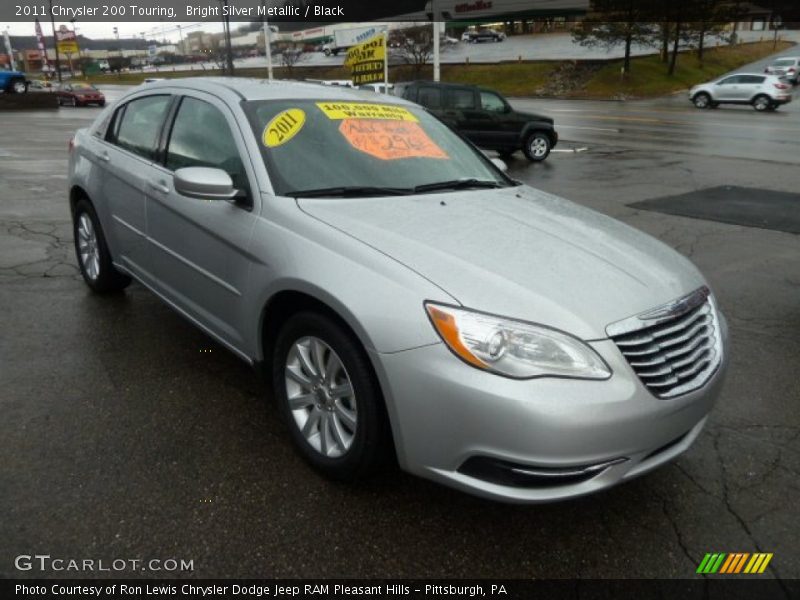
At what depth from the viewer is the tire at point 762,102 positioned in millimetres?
29859

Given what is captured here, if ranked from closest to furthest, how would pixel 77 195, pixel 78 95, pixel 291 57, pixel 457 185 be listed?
pixel 457 185, pixel 77 195, pixel 78 95, pixel 291 57

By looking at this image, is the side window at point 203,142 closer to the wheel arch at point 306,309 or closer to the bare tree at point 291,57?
the wheel arch at point 306,309

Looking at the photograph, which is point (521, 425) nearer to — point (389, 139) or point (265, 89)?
point (389, 139)

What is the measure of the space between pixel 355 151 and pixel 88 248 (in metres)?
2.72

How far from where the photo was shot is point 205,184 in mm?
2967

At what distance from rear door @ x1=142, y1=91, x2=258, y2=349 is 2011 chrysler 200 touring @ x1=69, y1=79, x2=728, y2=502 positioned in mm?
13

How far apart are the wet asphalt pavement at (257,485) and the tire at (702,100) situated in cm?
3167

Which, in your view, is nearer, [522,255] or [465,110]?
[522,255]

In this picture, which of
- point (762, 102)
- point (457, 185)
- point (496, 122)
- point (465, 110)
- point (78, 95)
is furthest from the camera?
point (78, 95)

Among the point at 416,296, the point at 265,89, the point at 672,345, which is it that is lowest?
the point at 672,345

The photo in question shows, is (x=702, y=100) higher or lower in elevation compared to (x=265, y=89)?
lower

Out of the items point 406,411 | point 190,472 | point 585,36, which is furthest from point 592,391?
point 585,36

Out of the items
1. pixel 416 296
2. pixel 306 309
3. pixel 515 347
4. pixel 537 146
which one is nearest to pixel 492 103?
pixel 537 146

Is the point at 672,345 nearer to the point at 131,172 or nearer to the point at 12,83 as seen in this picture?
the point at 131,172
